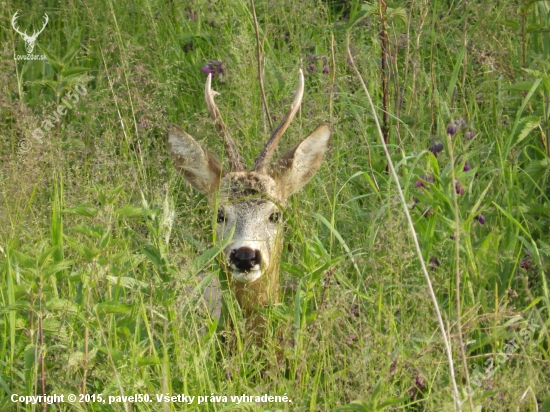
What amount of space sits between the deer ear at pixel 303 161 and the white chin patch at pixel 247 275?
770 millimetres

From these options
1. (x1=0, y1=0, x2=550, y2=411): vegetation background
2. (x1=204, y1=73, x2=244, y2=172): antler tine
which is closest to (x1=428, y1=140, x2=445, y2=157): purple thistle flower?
(x1=0, y1=0, x2=550, y2=411): vegetation background

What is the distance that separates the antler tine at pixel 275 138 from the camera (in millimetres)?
4750

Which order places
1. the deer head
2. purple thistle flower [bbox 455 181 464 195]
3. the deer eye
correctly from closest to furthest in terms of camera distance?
1. purple thistle flower [bbox 455 181 464 195]
2. the deer head
3. the deer eye

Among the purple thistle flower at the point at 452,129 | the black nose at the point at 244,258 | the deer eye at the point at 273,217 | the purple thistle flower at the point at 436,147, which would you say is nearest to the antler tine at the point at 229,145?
the deer eye at the point at 273,217

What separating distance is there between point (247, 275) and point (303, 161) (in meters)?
0.99

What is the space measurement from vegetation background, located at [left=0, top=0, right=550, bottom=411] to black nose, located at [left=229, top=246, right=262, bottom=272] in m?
0.14

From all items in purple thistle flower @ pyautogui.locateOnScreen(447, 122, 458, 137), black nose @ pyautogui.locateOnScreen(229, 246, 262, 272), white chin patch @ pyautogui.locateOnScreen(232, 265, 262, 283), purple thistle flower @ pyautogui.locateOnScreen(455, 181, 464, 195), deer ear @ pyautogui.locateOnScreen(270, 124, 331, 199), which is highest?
deer ear @ pyautogui.locateOnScreen(270, 124, 331, 199)

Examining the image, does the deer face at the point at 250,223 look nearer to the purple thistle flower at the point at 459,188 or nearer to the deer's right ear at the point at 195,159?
the deer's right ear at the point at 195,159

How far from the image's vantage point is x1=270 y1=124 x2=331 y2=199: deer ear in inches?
191

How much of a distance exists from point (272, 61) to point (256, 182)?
1.52m

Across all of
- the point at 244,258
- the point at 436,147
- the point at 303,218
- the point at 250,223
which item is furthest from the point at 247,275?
the point at 436,147

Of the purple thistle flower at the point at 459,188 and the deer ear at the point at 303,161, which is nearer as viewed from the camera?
the purple thistle flower at the point at 459,188

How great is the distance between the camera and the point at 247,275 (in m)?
4.12

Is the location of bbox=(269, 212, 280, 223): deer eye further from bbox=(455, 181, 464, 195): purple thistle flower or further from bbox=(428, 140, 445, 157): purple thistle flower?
bbox=(455, 181, 464, 195): purple thistle flower
